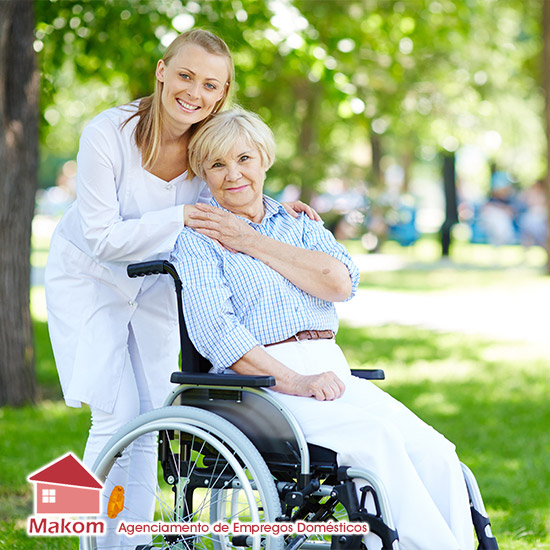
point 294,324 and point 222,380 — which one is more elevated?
point 294,324

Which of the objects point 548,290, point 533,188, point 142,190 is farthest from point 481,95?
point 142,190

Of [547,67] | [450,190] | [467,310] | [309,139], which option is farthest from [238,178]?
[450,190]

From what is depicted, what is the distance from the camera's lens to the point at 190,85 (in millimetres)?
3098

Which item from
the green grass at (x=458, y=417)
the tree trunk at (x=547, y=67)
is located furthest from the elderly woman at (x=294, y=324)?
the tree trunk at (x=547, y=67)

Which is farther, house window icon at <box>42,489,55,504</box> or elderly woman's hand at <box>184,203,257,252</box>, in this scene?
house window icon at <box>42,489,55,504</box>

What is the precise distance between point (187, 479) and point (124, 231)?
30.9 inches

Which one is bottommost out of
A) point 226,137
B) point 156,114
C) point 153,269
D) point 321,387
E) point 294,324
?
point 321,387

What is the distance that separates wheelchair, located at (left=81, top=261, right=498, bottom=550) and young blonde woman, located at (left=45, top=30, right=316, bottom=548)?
0.69ft

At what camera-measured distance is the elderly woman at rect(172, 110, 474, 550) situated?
2.65m

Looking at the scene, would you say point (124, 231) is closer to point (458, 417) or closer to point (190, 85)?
point (190, 85)

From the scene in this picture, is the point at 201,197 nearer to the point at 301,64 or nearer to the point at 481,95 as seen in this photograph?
the point at 301,64

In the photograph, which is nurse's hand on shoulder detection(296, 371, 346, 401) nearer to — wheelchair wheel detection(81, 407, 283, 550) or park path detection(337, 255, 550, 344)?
wheelchair wheel detection(81, 407, 283, 550)

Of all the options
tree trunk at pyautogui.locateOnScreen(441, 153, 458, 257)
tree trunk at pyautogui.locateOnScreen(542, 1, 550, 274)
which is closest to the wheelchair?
tree trunk at pyautogui.locateOnScreen(542, 1, 550, 274)

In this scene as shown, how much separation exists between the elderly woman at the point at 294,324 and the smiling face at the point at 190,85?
0.21 ft
